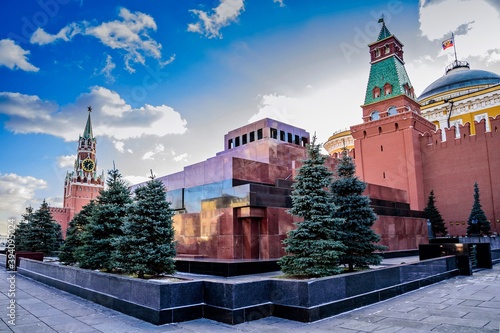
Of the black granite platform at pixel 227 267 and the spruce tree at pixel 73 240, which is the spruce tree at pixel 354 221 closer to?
the black granite platform at pixel 227 267

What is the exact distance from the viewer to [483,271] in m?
13.0

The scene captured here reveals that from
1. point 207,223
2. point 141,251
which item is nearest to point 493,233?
point 207,223

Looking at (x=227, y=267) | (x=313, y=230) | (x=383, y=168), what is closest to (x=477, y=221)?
(x=383, y=168)

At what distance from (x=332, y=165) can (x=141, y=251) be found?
12.7 m

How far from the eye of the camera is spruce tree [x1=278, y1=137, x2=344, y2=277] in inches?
304

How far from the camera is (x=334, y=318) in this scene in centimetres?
628

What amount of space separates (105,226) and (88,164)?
8714 centimetres

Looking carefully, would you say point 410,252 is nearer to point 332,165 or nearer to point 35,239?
point 332,165

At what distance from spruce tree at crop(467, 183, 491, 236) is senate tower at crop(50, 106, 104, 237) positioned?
77.9m

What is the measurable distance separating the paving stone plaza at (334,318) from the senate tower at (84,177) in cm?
8274

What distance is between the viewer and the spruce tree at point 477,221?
25.7 m

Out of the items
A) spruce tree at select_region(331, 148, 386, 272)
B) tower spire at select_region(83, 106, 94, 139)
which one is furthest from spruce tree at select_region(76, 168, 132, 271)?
tower spire at select_region(83, 106, 94, 139)

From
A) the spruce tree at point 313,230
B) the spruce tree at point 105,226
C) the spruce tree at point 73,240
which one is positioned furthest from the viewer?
the spruce tree at point 73,240

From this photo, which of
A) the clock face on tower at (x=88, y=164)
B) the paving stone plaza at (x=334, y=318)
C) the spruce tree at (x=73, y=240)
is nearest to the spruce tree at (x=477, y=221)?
the paving stone plaza at (x=334, y=318)
